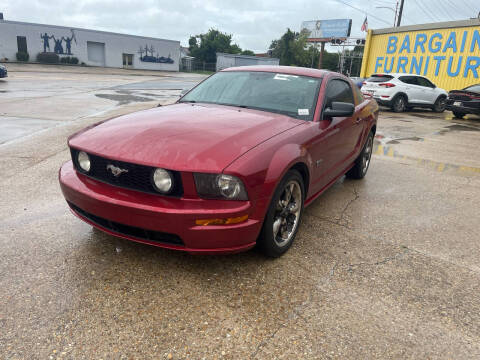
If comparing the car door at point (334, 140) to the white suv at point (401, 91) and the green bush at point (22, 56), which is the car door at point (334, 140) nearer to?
the white suv at point (401, 91)

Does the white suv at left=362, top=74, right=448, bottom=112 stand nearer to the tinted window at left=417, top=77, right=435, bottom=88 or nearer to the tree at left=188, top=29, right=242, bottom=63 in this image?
the tinted window at left=417, top=77, right=435, bottom=88

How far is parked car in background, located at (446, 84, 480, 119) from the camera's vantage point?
13.3 meters

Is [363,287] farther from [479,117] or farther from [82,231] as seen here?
[479,117]

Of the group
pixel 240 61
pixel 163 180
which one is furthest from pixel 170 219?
pixel 240 61

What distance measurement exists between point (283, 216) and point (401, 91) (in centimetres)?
1360

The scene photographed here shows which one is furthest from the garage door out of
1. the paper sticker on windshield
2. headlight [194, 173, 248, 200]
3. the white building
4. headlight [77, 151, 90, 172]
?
headlight [194, 173, 248, 200]

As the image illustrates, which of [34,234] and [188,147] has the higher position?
[188,147]

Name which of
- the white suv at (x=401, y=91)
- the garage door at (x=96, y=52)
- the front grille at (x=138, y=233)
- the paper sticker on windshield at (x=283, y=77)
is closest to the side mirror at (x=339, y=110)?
the paper sticker on windshield at (x=283, y=77)

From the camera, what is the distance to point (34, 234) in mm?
3205

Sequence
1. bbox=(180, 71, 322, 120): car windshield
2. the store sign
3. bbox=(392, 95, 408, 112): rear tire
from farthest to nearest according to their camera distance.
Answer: the store sign → bbox=(392, 95, 408, 112): rear tire → bbox=(180, 71, 322, 120): car windshield

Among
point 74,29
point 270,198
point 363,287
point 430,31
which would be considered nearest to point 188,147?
point 270,198

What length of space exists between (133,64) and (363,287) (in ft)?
172

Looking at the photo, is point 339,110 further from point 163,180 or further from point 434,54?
point 434,54

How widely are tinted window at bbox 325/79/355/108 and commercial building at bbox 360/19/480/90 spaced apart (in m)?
16.3
